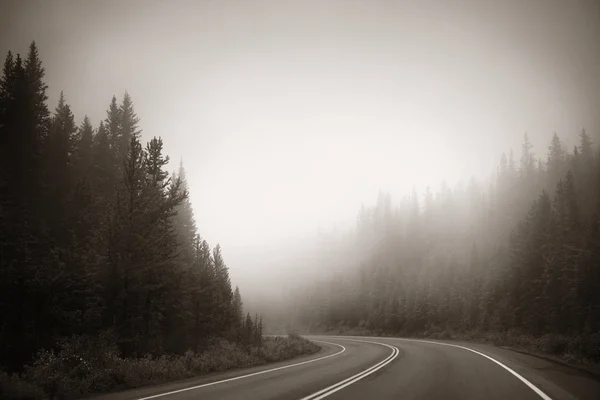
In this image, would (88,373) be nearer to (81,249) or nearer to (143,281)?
(143,281)

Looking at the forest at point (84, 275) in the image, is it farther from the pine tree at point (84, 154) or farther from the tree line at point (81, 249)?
the pine tree at point (84, 154)

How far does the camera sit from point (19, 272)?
1578 centimetres

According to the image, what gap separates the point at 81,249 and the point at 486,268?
6077cm

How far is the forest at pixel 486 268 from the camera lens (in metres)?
40.1

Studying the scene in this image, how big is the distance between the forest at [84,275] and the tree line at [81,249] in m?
0.06

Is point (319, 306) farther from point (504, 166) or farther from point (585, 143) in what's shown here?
point (585, 143)

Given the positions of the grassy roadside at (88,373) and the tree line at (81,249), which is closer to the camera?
the grassy roadside at (88,373)

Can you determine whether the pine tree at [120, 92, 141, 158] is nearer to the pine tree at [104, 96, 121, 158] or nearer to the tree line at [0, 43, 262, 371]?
the pine tree at [104, 96, 121, 158]

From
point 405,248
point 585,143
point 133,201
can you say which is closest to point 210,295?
point 133,201

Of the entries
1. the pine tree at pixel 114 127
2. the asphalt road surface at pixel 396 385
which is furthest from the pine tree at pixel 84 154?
the asphalt road surface at pixel 396 385

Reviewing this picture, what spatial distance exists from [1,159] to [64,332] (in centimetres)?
1318

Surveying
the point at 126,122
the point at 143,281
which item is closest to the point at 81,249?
the point at 143,281

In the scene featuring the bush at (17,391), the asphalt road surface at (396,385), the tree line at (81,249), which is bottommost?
the asphalt road surface at (396,385)

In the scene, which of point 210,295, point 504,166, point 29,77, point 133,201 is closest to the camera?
point 133,201
